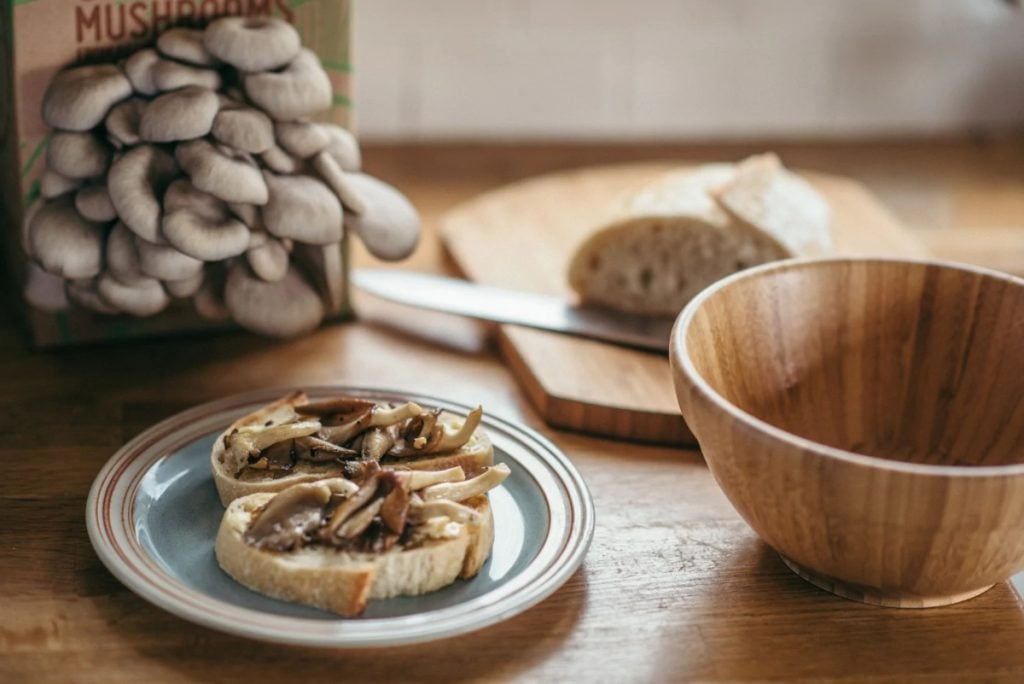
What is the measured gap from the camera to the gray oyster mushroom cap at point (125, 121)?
1056 millimetres

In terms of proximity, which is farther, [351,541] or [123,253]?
[123,253]

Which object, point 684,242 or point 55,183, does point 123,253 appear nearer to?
point 55,183

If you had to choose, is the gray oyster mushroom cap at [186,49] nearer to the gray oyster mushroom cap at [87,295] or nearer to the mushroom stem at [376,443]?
the gray oyster mushroom cap at [87,295]

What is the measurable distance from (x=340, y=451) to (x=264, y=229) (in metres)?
→ 0.25

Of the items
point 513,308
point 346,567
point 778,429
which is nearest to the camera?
point 346,567

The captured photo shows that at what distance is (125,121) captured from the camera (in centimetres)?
106

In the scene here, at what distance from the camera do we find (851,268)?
1041 mm

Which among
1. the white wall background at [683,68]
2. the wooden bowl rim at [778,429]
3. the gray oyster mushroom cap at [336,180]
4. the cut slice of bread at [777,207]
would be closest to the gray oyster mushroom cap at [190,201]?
the gray oyster mushroom cap at [336,180]

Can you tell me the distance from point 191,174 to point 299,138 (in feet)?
0.35

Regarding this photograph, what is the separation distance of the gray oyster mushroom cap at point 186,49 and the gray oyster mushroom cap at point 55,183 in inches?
5.5

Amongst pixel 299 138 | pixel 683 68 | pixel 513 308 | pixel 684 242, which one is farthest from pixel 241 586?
pixel 683 68

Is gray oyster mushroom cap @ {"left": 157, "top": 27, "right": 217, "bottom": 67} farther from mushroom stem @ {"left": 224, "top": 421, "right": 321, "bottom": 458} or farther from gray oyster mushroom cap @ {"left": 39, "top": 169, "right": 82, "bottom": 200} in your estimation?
mushroom stem @ {"left": 224, "top": 421, "right": 321, "bottom": 458}

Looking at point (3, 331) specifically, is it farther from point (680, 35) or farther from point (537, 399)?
point (680, 35)

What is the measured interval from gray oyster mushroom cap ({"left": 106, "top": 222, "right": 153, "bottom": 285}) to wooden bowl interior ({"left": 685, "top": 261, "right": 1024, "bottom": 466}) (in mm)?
502
